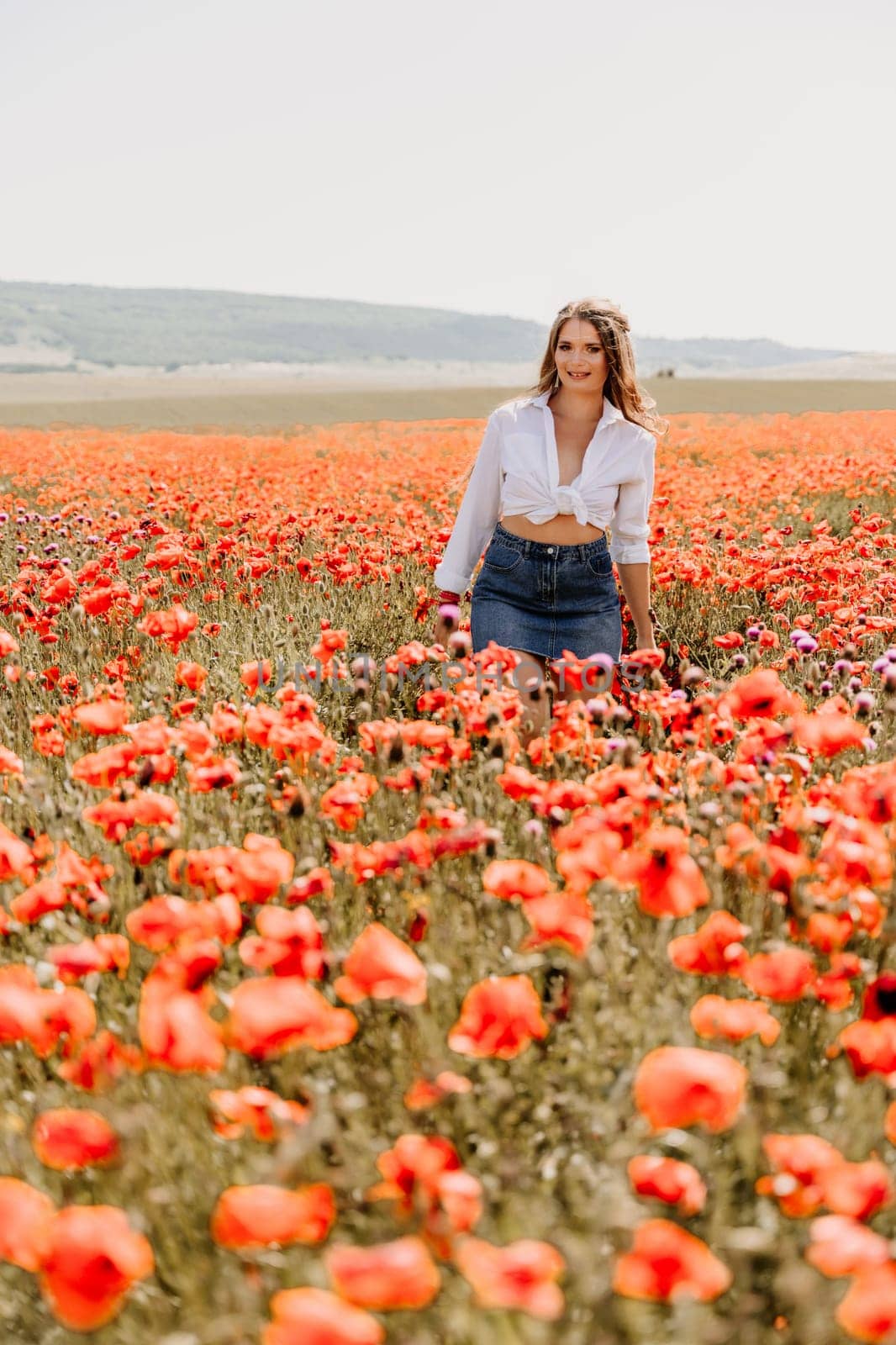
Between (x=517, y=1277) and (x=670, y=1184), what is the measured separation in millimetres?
322

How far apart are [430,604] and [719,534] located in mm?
2491

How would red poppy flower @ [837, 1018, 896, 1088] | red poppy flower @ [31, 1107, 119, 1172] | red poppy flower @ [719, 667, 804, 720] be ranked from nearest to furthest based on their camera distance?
red poppy flower @ [31, 1107, 119, 1172]
red poppy flower @ [837, 1018, 896, 1088]
red poppy flower @ [719, 667, 804, 720]

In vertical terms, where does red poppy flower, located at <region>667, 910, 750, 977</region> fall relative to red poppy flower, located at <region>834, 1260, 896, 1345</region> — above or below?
above

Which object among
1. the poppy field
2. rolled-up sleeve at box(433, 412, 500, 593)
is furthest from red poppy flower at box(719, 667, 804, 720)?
rolled-up sleeve at box(433, 412, 500, 593)

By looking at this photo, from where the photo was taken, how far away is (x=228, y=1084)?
1778mm

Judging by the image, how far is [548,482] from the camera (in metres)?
4.54

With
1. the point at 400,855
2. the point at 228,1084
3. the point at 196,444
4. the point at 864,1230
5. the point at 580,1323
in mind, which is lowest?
the point at 580,1323

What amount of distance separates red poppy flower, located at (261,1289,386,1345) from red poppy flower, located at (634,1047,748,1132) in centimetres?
44

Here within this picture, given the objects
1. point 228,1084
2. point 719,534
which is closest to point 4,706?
point 228,1084

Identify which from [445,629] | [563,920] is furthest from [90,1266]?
[445,629]

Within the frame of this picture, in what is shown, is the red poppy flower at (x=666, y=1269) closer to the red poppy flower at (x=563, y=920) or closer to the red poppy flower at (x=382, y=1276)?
the red poppy flower at (x=382, y=1276)

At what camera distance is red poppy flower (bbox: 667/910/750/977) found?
1702mm

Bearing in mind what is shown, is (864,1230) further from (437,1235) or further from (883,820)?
(883,820)

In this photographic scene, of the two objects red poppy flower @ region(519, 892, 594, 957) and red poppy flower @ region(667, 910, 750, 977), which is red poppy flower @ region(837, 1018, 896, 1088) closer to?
red poppy flower @ region(667, 910, 750, 977)
